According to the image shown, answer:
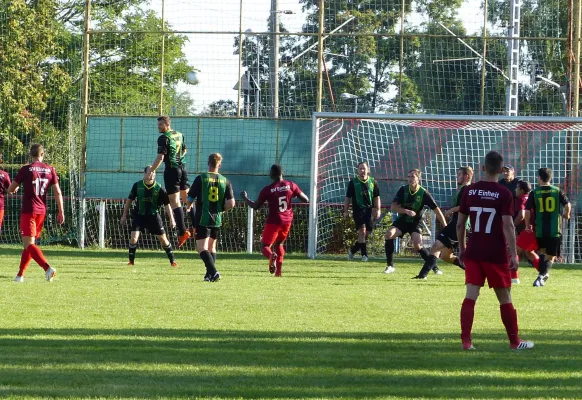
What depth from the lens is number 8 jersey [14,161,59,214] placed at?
14.6 m

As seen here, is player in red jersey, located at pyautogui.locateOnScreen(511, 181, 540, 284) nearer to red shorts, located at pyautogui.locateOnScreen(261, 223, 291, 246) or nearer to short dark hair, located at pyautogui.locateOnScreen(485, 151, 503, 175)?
red shorts, located at pyautogui.locateOnScreen(261, 223, 291, 246)

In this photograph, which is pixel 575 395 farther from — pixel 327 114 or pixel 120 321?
pixel 327 114

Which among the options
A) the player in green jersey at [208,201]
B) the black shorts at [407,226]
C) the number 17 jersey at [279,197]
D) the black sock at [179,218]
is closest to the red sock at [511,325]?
the player in green jersey at [208,201]

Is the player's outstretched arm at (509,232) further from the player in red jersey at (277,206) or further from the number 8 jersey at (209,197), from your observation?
the player in red jersey at (277,206)

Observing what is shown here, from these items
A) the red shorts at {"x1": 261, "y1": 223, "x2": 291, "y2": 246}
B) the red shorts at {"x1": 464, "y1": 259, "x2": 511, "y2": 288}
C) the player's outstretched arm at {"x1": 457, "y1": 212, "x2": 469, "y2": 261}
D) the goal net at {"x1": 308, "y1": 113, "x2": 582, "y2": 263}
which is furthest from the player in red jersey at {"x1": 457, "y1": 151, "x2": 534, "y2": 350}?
the goal net at {"x1": 308, "y1": 113, "x2": 582, "y2": 263}

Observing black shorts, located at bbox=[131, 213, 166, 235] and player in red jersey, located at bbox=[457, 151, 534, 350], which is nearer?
player in red jersey, located at bbox=[457, 151, 534, 350]

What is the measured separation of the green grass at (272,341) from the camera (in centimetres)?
657

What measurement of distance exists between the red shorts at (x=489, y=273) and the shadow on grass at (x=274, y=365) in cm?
52

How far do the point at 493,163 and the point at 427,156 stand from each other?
16.3m

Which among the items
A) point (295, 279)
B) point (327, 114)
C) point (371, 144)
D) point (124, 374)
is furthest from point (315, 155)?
point (124, 374)

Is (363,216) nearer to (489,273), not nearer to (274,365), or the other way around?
(489,273)

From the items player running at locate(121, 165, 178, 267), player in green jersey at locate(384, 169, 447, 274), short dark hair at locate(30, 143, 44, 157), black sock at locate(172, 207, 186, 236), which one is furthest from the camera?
player running at locate(121, 165, 178, 267)

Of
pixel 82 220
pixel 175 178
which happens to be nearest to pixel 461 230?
pixel 175 178

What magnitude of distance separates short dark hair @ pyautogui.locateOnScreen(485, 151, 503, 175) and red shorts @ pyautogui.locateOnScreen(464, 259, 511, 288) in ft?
2.44
